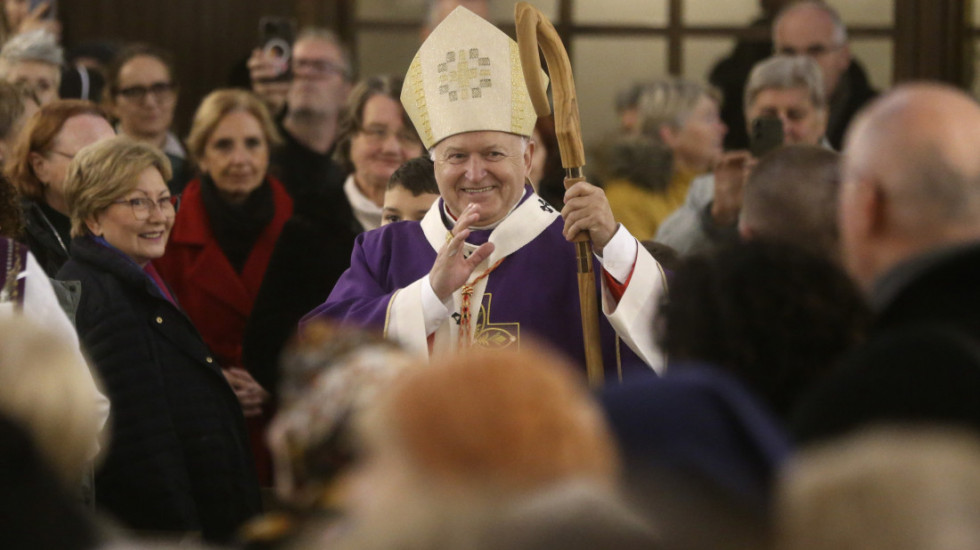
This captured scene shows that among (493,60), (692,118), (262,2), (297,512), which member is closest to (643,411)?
(297,512)

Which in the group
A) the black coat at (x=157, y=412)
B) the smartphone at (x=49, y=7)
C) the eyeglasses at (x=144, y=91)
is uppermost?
the smartphone at (x=49, y=7)

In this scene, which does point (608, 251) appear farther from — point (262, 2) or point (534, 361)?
point (262, 2)

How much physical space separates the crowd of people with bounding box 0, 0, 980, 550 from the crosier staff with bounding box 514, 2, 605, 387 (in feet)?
0.05

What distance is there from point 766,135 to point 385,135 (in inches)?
62.1

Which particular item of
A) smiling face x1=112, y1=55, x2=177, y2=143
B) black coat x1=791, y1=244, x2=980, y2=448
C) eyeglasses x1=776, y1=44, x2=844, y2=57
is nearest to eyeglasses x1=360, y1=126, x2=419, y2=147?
smiling face x1=112, y1=55, x2=177, y2=143

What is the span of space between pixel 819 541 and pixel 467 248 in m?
2.94

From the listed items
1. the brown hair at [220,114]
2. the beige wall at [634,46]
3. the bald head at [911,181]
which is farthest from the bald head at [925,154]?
the beige wall at [634,46]

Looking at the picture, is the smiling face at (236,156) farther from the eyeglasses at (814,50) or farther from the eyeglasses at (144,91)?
the eyeglasses at (814,50)

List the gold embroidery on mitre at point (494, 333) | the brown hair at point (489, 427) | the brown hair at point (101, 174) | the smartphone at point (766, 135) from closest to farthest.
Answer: the brown hair at point (489, 427) → the gold embroidery on mitre at point (494, 333) → the brown hair at point (101, 174) → the smartphone at point (766, 135)

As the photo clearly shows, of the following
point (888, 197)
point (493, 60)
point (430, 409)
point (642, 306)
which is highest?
point (493, 60)

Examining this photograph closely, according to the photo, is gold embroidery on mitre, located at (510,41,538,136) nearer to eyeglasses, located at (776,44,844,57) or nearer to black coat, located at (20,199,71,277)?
black coat, located at (20,199,71,277)

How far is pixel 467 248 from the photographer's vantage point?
452cm

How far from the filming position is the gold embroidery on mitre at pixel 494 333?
14.5 ft

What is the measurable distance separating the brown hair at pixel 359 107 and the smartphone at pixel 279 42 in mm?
1026
